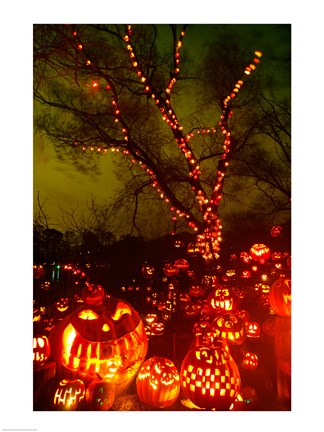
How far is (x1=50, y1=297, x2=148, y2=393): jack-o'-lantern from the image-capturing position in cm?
207

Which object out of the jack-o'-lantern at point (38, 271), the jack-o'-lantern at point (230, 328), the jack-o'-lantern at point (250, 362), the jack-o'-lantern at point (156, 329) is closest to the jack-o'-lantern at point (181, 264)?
the jack-o'-lantern at point (156, 329)

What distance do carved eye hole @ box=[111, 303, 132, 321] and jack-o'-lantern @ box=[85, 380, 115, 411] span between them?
0.37m

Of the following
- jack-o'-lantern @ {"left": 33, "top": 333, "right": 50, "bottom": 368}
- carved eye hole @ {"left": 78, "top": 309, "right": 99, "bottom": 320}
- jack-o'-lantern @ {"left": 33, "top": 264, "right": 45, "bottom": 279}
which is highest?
jack-o'-lantern @ {"left": 33, "top": 264, "right": 45, "bottom": 279}

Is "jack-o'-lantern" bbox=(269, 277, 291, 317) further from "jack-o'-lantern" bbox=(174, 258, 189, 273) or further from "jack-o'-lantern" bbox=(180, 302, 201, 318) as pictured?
"jack-o'-lantern" bbox=(174, 258, 189, 273)

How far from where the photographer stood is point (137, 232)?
299 cm

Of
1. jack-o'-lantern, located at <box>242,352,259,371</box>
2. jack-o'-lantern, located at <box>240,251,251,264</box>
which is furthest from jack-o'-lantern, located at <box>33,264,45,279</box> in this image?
jack-o'-lantern, located at <box>240,251,251,264</box>

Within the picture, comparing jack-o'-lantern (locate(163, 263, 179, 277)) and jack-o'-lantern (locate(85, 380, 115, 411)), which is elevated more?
jack-o'-lantern (locate(163, 263, 179, 277))

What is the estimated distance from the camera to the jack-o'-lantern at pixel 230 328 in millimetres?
2539

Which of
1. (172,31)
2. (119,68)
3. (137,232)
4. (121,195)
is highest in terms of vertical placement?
(172,31)
